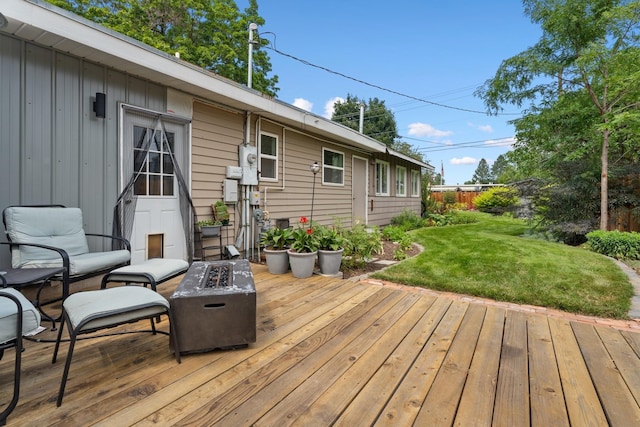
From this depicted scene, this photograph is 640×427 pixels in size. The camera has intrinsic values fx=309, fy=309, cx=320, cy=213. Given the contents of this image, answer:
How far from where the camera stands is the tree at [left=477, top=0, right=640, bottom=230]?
574 cm

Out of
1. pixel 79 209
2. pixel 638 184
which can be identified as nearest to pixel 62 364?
pixel 79 209

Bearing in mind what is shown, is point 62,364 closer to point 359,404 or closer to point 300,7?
point 359,404

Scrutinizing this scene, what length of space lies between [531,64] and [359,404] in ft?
26.9

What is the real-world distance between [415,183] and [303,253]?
31.6 feet

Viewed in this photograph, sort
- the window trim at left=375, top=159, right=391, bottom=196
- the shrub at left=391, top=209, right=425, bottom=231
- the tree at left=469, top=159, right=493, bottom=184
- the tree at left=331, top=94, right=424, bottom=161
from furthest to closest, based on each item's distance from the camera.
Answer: the tree at left=469, top=159, right=493, bottom=184 → the tree at left=331, top=94, right=424, bottom=161 → the shrub at left=391, top=209, right=425, bottom=231 → the window trim at left=375, top=159, right=391, bottom=196

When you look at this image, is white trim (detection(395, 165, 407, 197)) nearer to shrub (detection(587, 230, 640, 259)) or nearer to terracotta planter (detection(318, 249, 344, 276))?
shrub (detection(587, 230, 640, 259))

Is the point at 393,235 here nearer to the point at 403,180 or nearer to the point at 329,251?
the point at 329,251

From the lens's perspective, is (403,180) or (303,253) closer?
(303,253)

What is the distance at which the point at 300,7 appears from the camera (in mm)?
9703

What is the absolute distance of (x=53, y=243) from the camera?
2.73 m

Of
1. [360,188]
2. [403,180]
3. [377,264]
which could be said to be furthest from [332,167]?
[403,180]

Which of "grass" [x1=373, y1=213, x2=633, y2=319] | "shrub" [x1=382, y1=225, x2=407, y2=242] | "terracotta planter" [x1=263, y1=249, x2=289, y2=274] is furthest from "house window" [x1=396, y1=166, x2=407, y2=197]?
"terracotta planter" [x1=263, y1=249, x2=289, y2=274]

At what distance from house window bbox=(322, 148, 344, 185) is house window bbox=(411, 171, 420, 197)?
5199 millimetres

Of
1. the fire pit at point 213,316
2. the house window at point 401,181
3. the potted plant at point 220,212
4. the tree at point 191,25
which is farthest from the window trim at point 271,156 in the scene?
the tree at point 191,25
